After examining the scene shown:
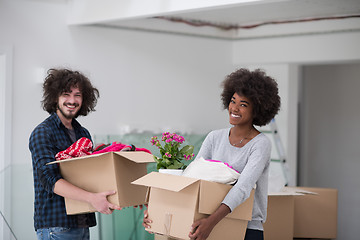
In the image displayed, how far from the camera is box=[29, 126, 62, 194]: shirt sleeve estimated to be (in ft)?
6.85

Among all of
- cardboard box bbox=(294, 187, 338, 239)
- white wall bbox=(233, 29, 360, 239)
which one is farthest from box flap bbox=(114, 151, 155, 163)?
white wall bbox=(233, 29, 360, 239)

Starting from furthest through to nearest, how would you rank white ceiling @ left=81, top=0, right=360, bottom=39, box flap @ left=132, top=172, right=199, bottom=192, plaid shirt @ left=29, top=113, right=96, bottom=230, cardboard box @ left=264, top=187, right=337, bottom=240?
white ceiling @ left=81, top=0, right=360, bottom=39
cardboard box @ left=264, top=187, right=337, bottom=240
plaid shirt @ left=29, top=113, right=96, bottom=230
box flap @ left=132, top=172, right=199, bottom=192

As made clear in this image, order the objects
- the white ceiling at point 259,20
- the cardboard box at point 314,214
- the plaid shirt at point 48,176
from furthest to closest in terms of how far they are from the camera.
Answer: the white ceiling at point 259,20 → the cardboard box at point 314,214 → the plaid shirt at point 48,176

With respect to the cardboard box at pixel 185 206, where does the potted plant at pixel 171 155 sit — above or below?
above

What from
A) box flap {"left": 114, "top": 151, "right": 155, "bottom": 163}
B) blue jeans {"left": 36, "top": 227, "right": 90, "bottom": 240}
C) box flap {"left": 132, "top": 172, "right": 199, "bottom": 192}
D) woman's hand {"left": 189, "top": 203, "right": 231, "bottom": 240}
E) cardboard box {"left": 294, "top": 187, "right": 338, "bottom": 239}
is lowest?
cardboard box {"left": 294, "top": 187, "right": 338, "bottom": 239}

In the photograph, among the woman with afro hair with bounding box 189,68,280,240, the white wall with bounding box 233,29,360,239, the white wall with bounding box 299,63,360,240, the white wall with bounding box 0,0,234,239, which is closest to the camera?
the woman with afro hair with bounding box 189,68,280,240

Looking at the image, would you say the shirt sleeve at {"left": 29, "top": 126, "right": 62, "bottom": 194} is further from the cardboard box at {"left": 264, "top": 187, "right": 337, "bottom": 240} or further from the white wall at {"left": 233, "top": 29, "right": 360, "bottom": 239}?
the white wall at {"left": 233, "top": 29, "right": 360, "bottom": 239}

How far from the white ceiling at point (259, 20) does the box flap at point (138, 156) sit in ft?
8.18

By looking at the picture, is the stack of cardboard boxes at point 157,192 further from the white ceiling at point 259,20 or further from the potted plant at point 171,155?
the white ceiling at point 259,20

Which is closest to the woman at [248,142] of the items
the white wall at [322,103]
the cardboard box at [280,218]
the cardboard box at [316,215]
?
the cardboard box at [280,218]

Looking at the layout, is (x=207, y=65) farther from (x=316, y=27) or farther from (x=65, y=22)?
(x=65, y=22)

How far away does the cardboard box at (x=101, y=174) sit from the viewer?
2.10 m

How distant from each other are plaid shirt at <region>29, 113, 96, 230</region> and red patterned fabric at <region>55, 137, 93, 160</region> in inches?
1.6

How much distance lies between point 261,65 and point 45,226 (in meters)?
3.76
